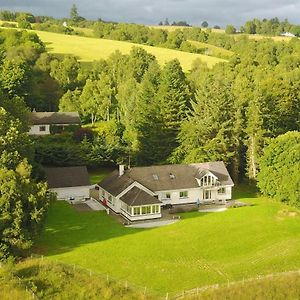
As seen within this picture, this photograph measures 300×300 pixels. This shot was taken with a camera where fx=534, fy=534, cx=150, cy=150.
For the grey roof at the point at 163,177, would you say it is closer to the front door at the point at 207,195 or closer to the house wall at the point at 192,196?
the house wall at the point at 192,196

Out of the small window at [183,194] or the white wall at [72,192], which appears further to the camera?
the small window at [183,194]

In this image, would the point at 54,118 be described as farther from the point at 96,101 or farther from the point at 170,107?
the point at 170,107

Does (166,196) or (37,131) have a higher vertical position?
(37,131)

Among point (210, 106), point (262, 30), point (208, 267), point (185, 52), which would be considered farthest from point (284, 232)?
point (262, 30)

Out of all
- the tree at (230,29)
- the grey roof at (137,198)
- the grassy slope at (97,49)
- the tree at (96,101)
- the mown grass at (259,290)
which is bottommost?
the mown grass at (259,290)

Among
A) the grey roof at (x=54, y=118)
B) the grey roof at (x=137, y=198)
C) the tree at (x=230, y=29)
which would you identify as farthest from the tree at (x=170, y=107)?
the tree at (x=230, y=29)

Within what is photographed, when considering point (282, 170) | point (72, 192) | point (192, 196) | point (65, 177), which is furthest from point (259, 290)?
point (65, 177)

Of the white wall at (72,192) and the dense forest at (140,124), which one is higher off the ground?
the dense forest at (140,124)
